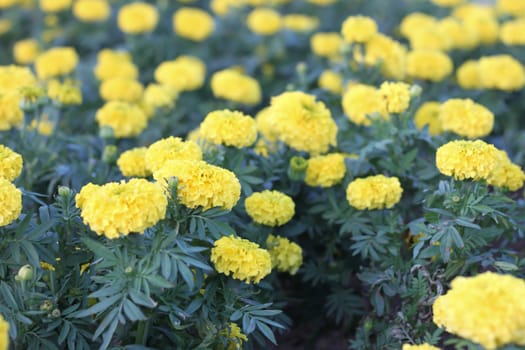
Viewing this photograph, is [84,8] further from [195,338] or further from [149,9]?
[195,338]

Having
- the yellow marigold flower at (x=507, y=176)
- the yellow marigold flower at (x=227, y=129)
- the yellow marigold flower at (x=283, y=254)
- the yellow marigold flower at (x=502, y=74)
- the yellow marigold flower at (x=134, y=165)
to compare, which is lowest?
the yellow marigold flower at (x=283, y=254)

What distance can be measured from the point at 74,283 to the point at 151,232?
0.36 meters

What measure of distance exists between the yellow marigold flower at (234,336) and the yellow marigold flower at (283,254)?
14.9 inches

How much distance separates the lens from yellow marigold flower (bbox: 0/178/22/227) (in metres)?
2.16

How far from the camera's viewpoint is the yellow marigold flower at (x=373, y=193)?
9.19 feet

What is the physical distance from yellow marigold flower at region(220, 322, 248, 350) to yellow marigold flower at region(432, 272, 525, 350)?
86cm

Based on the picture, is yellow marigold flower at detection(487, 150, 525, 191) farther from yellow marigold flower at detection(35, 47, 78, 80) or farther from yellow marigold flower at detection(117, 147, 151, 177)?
yellow marigold flower at detection(35, 47, 78, 80)

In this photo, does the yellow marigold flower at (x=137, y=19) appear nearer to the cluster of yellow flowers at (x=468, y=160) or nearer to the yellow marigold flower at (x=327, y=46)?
the yellow marigold flower at (x=327, y=46)

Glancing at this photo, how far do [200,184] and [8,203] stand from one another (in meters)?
0.63

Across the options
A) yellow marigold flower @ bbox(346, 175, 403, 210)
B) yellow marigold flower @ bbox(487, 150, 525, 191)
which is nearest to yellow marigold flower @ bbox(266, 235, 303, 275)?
yellow marigold flower @ bbox(346, 175, 403, 210)

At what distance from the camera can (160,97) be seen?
3.88 meters

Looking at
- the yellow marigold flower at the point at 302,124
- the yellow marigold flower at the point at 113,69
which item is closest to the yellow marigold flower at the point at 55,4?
the yellow marigold flower at the point at 113,69

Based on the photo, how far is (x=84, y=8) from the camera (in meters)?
5.06

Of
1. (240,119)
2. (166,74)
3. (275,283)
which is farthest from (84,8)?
(275,283)
